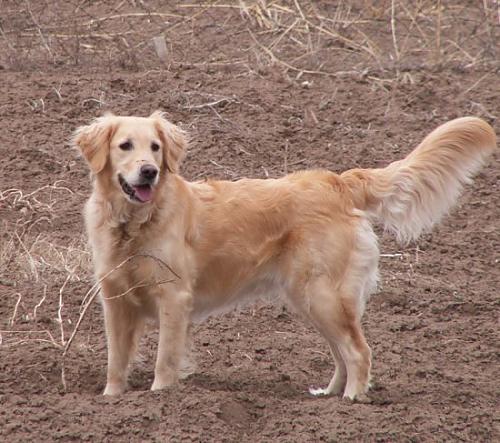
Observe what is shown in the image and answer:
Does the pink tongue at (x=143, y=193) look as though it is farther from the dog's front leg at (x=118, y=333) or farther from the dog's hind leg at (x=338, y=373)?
the dog's hind leg at (x=338, y=373)

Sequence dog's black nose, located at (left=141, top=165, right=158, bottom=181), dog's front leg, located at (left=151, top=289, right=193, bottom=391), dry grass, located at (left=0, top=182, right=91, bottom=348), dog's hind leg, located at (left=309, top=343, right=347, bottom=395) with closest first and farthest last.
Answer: dog's black nose, located at (left=141, top=165, right=158, bottom=181) < dog's front leg, located at (left=151, top=289, right=193, bottom=391) < dog's hind leg, located at (left=309, top=343, right=347, bottom=395) < dry grass, located at (left=0, top=182, right=91, bottom=348)

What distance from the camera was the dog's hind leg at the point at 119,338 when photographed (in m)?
5.79

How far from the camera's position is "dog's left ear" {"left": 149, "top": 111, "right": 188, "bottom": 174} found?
19.0 feet

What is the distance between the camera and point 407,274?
25.4ft

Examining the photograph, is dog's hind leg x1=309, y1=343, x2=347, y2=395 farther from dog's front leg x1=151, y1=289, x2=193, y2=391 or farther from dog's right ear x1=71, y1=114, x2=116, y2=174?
dog's right ear x1=71, y1=114, x2=116, y2=174

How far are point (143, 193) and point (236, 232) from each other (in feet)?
2.02

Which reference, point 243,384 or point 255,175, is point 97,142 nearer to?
point 243,384

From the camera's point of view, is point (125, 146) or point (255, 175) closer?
point (125, 146)

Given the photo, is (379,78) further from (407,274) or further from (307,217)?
(307,217)

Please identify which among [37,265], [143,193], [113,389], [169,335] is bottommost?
[37,265]

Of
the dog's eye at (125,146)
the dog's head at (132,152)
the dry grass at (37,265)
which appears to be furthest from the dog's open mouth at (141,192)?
the dry grass at (37,265)

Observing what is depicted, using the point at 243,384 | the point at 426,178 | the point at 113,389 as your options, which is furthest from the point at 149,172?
the point at 426,178

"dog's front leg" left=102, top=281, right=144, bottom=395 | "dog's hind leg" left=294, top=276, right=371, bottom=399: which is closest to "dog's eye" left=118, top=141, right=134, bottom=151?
"dog's front leg" left=102, top=281, right=144, bottom=395

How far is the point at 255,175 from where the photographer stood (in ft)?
29.0
